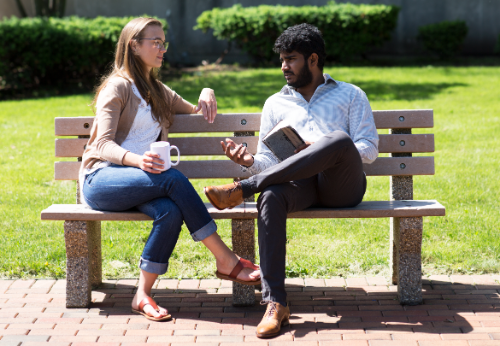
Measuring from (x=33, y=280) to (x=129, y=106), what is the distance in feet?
4.46

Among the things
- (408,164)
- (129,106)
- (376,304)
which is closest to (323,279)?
(376,304)

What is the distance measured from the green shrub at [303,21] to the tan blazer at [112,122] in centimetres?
1034

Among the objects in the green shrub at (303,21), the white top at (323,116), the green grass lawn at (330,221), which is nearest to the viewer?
the white top at (323,116)

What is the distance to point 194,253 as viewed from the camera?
4.41m

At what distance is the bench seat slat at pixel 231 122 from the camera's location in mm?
3916

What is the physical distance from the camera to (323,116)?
375 cm

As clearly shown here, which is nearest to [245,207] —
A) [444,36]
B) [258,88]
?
[258,88]

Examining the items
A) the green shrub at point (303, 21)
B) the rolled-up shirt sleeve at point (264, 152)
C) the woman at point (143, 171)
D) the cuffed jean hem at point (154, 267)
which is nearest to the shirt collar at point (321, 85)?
the rolled-up shirt sleeve at point (264, 152)

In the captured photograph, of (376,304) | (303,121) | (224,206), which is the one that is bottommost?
(376,304)

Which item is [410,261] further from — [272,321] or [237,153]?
[237,153]

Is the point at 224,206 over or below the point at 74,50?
below

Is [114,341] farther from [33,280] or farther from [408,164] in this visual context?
[408,164]

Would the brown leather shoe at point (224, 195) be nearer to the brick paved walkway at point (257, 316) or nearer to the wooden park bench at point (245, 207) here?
the wooden park bench at point (245, 207)

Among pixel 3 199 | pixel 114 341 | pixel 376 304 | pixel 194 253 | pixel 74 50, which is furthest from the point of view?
pixel 74 50
